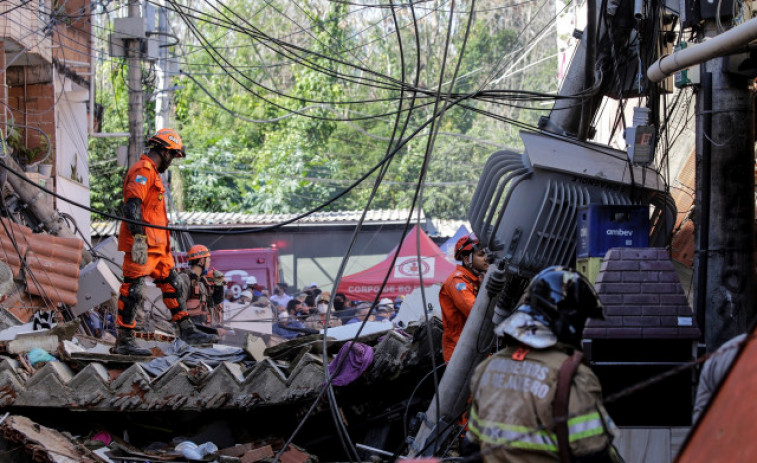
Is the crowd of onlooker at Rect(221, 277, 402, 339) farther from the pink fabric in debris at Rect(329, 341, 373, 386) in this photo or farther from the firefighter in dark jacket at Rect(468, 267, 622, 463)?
the firefighter in dark jacket at Rect(468, 267, 622, 463)

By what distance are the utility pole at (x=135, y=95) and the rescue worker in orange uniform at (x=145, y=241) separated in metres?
7.41

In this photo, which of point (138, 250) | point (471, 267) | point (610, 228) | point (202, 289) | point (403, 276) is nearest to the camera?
point (610, 228)

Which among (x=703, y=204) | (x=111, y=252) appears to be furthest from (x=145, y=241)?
(x=111, y=252)

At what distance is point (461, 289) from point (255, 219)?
19.5 metres

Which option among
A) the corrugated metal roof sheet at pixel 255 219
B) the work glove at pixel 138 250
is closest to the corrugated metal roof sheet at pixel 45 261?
the work glove at pixel 138 250

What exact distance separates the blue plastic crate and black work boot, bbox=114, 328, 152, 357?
4572 mm

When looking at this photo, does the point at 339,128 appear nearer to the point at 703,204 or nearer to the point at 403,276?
the point at 403,276

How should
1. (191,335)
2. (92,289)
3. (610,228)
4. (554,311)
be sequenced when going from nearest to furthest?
1. (554,311)
2. (610,228)
3. (191,335)
4. (92,289)

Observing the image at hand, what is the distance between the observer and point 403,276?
23734 millimetres

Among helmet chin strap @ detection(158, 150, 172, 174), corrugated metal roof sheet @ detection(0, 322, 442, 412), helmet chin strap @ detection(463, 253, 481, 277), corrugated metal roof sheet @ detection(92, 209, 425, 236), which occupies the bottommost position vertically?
corrugated metal roof sheet @ detection(92, 209, 425, 236)

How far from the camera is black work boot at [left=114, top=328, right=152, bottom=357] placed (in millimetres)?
9297

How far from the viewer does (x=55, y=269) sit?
12430 mm

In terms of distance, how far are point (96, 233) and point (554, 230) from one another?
21579mm

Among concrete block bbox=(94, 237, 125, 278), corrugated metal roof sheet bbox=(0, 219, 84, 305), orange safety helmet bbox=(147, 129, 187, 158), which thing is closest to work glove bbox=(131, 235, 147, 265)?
orange safety helmet bbox=(147, 129, 187, 158)
